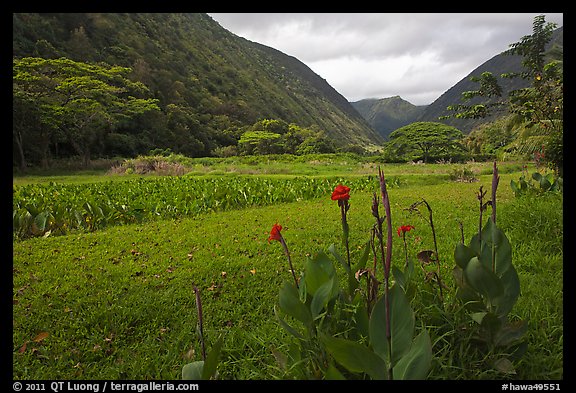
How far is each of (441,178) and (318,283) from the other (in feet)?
34.3

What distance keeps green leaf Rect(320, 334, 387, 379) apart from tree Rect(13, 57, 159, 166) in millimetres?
16267

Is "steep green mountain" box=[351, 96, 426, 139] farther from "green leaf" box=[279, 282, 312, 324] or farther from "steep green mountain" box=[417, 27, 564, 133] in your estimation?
"green leaf" box=[279, 282, 312, 324]

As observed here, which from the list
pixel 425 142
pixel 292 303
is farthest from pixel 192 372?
pixel 425 142

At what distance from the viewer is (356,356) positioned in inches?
35.3

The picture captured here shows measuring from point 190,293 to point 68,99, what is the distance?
55.5 feet

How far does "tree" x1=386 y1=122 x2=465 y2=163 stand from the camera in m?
13.3

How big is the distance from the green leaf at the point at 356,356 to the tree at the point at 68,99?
53.4 ft

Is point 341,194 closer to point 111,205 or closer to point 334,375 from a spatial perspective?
point 334,375

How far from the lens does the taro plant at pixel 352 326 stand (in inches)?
34.9

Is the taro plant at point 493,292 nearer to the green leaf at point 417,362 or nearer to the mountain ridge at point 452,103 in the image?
the green leaf at point 417,362

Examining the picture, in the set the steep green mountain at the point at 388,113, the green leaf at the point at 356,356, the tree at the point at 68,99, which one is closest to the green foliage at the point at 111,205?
the green leaf at the point at 356,356

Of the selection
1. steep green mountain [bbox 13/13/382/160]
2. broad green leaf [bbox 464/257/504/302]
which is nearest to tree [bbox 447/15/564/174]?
broad green leaf [bbox 464/257/504/302]
